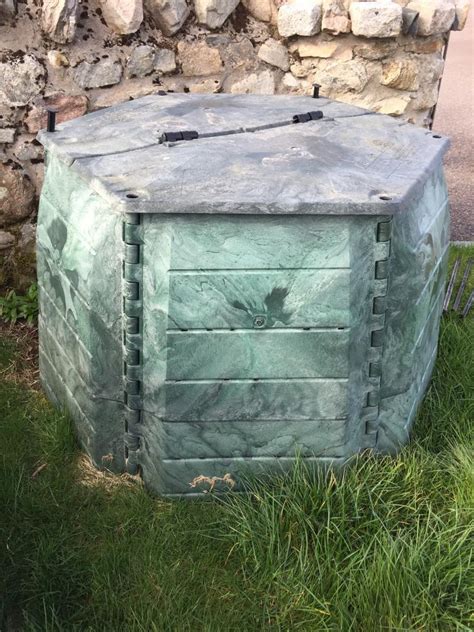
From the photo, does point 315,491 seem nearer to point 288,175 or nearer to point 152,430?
point 152,430

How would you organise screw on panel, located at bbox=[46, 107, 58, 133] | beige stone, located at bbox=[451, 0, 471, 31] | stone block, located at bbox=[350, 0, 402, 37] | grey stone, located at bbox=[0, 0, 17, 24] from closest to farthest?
screw on panel, located at bbox=[46, 107, 58, 133] → grey stone, located at bbox=[0, 0, 17, 24] → stone block, located at bbox=[350, 0, 402, 37] → beige stone, located at bbox=[451, 0, 471, 31]

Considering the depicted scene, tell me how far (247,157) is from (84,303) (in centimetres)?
62

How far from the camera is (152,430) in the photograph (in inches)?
98.8

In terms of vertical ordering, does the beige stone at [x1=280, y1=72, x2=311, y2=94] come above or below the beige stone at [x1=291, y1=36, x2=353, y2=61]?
below

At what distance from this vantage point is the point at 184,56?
12.2 feet

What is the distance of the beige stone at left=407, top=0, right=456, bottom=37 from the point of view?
12.8 feet

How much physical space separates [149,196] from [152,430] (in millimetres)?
677

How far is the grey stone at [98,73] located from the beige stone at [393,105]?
120cm

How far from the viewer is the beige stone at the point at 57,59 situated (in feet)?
11.5

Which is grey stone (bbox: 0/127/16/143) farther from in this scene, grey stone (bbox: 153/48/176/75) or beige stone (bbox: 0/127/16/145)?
grey stone (bbox: 153/48/176/75)

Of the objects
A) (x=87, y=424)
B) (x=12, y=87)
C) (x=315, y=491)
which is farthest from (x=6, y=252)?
(x=315, y=491)

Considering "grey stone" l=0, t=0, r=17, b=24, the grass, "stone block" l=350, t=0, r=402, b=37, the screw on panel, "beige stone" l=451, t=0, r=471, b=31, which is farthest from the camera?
"beige stone" l=451, t=0, r=471, b=31

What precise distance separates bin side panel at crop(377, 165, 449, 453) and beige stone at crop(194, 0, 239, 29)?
4.48ft

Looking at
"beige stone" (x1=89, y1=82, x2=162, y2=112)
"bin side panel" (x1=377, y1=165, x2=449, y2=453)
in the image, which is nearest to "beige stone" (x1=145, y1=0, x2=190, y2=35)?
"beige stone" (x1=89, y1=82, x2=162, y2=112)
